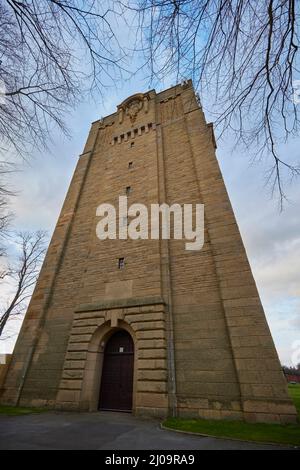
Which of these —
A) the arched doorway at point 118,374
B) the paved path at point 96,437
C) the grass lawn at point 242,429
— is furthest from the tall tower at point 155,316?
the paved path at point 96,437

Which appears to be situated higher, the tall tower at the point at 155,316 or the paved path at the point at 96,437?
the tall tower at the point at 155,316

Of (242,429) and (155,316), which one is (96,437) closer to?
(242,429)

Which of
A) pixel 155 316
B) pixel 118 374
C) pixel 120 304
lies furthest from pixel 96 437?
pixel 120 304

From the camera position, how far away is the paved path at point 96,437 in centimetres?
541

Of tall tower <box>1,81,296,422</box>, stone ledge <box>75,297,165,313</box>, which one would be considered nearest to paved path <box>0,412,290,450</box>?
tall tower <box>1,81,296,422</box>

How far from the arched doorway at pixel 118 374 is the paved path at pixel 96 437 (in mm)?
2697

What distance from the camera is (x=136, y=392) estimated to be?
9898 millimetres

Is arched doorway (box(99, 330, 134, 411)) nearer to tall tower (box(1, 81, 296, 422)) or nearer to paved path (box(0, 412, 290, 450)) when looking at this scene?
tall tower (box(1, 81, 296, 422))

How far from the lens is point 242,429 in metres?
7.20

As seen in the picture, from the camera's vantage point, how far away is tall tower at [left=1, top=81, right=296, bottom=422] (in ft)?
30.1

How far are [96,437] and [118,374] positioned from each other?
550 cm

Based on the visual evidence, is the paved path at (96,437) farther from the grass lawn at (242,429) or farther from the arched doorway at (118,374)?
the arched doorway at (118,374)

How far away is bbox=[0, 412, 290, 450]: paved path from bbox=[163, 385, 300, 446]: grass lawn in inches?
18.0

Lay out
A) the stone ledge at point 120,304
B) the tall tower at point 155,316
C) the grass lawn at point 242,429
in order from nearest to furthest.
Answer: the grass lawn at point 242,429, the tall tower at point 155,316, the stone ledge at point 120,304
